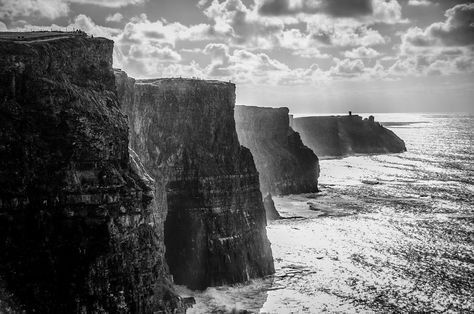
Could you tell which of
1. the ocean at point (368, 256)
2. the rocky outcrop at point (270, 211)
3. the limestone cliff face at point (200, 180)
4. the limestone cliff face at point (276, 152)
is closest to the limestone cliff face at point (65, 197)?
the limestone cliff face at point (200, 180)

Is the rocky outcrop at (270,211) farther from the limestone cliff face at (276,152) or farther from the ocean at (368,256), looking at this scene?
the limestone cliff face at (276,152)

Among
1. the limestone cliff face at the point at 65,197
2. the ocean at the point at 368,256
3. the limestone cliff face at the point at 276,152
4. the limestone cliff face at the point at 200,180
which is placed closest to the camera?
the limestone cliff face at the point at 65,197

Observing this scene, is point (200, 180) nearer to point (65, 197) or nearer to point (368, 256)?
point (65, 197)

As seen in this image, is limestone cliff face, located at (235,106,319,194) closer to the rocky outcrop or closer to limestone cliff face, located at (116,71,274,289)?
the rocky outcrop

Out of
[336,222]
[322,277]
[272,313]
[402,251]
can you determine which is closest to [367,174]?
[336,222]

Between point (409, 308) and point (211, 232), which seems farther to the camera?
point (211, 232)

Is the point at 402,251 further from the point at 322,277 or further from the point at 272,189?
the point at 272,189
